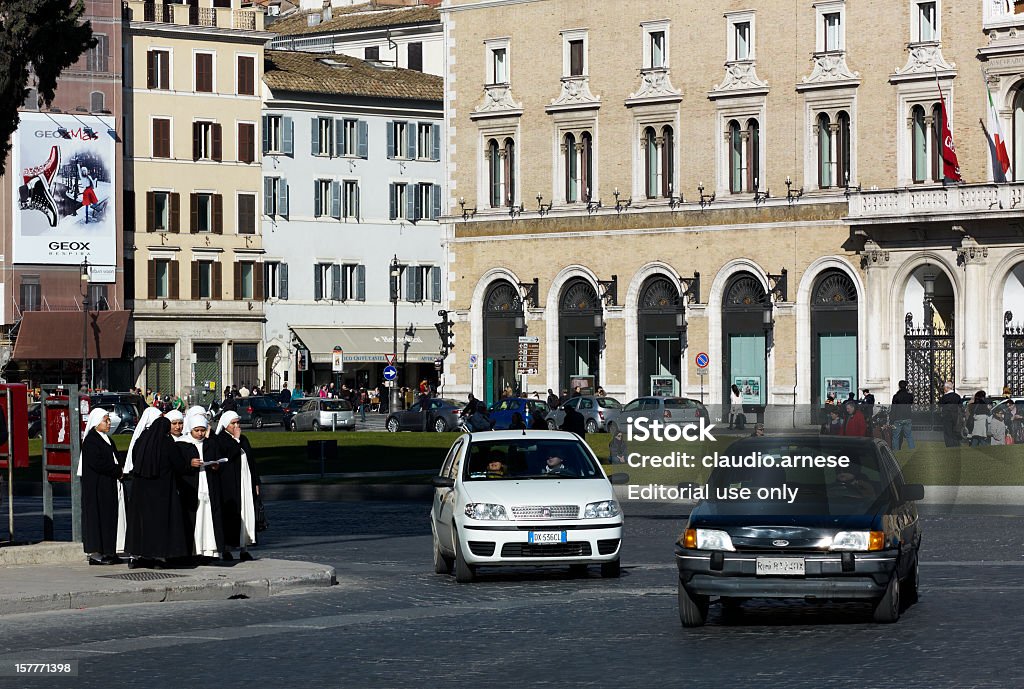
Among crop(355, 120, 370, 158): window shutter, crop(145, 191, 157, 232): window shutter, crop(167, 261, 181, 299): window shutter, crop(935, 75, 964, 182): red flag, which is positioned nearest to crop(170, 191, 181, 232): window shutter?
crop(145, 191, 157, 232): window shutter

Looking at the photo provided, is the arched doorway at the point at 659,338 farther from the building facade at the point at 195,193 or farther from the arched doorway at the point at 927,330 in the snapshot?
the building facade at the point at 195,193

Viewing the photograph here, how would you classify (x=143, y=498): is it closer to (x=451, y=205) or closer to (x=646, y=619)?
(x=646, y=619)

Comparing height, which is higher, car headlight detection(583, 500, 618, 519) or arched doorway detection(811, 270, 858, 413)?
arched doorway detection(811, 270, 858, 413)

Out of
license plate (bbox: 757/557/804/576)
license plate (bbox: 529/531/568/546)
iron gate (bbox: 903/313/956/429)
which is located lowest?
license plate (bbox: 529/531/568/546)

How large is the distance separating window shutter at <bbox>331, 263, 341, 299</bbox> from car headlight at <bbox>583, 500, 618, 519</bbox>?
7636 cm

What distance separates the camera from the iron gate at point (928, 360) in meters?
67.4

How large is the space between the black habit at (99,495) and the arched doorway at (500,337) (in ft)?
182

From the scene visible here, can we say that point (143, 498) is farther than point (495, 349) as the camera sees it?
No

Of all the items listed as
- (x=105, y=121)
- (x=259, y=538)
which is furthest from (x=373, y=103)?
(x=259, y=538)

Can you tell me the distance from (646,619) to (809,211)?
175 ft

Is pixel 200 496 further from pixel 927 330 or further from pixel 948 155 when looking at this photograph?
pixel 927 330

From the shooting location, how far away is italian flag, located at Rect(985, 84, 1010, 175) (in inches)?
2584

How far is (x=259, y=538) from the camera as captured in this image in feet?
94.5

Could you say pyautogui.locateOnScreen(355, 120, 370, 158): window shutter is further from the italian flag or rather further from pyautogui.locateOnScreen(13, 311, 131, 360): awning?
the italian flag
